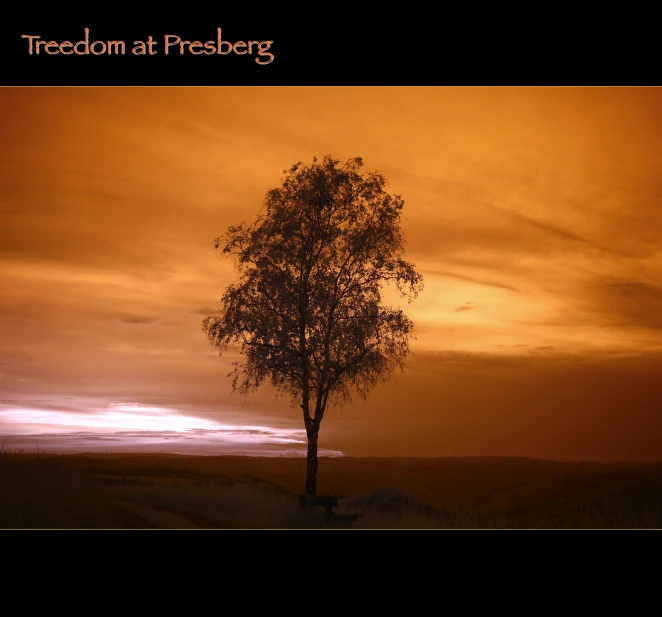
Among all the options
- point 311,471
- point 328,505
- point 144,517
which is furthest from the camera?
point 311,471

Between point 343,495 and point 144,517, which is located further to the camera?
point 343,495

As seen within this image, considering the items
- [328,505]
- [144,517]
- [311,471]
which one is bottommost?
[328,505]

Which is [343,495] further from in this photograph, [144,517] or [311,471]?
[144,517]

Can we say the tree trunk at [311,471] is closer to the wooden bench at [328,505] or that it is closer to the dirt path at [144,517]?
the wooden bench at [328,505]

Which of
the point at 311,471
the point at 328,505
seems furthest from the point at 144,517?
the point at 311,471

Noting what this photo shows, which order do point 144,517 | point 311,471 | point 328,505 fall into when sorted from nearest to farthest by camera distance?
point 144,517
point 328,505
point 311,471

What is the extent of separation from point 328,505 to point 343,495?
5.24ft

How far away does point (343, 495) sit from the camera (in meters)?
26.4

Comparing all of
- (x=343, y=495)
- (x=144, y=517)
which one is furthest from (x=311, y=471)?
(x=144, y=517)

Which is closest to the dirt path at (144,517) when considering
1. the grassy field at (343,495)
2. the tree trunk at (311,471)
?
the grassy field at (343,495)

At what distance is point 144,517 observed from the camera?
65.0ft

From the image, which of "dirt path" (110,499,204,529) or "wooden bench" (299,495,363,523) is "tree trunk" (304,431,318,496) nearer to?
"wooden bench" (299,495,363,523)

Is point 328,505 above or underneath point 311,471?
underneath
